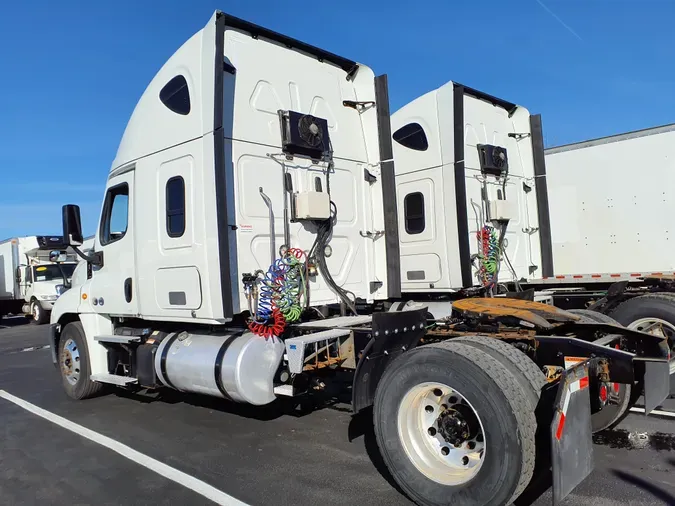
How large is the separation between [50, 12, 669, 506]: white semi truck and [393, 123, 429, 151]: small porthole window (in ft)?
2.13

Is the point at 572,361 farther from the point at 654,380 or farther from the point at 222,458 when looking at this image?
the point at 222,458

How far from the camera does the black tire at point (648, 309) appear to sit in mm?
6602

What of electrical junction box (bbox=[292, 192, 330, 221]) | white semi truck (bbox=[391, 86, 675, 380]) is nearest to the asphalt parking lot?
electrical junction box (bbox=[292, 192, 330, 221])

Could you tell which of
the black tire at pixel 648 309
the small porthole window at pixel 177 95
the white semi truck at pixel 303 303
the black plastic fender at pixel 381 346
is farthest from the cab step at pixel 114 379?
the black tire at pixel 648 309

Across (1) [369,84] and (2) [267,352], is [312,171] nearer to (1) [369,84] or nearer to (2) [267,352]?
(1) [369,84]

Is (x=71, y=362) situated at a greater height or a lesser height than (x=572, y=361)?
lesser

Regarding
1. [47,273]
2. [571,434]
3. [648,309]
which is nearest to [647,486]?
[571,434]

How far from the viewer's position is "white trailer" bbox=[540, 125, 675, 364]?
795cm

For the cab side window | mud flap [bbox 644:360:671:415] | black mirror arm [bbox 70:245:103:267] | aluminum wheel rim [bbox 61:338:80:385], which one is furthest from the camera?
aluminum wheel rim [bbox 61:338:80:385]

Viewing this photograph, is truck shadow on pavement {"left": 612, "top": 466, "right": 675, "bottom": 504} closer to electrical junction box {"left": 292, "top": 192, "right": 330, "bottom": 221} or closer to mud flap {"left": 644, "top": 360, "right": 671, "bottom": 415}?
mud flap {"left": 644, "top": 360, "right": 671, "bottom": 415}

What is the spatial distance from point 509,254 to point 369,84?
3.57 meters

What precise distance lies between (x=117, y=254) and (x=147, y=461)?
2658 mm

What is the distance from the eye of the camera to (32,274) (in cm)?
2341

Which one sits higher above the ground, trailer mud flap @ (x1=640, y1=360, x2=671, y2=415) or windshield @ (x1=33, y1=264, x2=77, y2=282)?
windshield @ (x1=33, y1=264, x2=77, y2=282)
